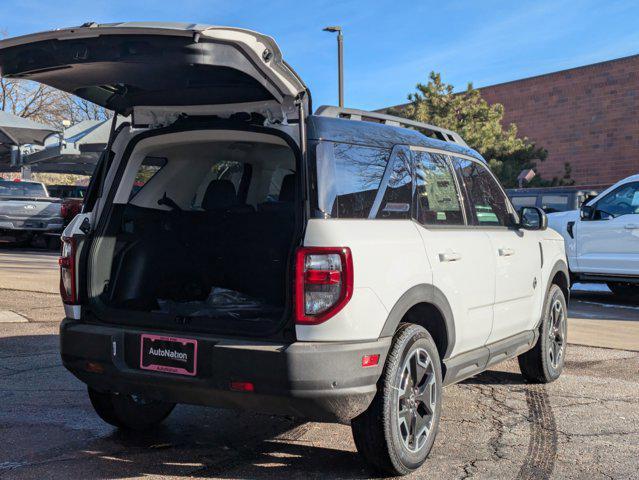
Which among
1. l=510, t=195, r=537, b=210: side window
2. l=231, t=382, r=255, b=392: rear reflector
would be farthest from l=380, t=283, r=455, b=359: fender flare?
l=510, t=195, r=537, b=210: side window

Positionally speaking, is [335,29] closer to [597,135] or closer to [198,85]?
[597,135]

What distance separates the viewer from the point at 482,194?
5.24 meters

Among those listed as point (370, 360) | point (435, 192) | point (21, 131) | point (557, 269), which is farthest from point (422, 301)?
point (21, 131)

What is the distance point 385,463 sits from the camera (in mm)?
3688

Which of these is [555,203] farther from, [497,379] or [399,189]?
[399,189]

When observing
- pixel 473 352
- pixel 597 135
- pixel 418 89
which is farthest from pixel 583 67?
pixel 473 352

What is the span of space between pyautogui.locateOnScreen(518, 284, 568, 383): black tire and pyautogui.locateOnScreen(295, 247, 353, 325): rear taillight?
2.92 metres

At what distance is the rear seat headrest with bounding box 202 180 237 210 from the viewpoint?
4.76m

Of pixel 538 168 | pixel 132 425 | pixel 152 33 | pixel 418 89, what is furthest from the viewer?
pixel 538 168

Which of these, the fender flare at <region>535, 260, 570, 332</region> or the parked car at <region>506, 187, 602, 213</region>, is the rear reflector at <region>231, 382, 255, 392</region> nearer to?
the fender flare at <region>535, 260, 570, 332</region>

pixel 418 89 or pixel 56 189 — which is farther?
pixel 418 89

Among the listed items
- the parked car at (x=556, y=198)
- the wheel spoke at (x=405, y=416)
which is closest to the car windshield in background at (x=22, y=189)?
the parked car at (x=556, y=198)

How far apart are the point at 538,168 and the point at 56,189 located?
17.8 metres

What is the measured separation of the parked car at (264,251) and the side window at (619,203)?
257 inches
